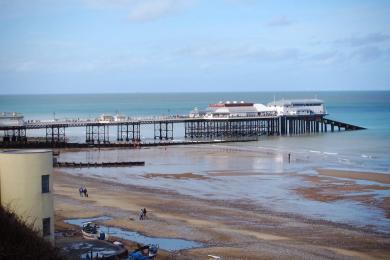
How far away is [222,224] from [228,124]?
56.0 meters

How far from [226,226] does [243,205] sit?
5602 mm

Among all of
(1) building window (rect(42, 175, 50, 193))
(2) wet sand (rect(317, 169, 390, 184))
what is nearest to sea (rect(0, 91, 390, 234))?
(2) wet sand (rect(317, 169, 390, 184))

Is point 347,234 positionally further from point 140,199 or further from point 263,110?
point 263,110

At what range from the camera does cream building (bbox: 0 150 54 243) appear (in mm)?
17641

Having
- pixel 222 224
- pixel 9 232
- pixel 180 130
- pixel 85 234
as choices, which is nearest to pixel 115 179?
pixel 222 224

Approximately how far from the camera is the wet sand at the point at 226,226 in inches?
893

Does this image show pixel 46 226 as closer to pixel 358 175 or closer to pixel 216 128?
pixel 358 175

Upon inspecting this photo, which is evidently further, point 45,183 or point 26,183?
point 45,183

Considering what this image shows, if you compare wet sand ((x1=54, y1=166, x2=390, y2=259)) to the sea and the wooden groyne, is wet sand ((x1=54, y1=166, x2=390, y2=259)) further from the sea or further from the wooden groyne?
the wooden groyne

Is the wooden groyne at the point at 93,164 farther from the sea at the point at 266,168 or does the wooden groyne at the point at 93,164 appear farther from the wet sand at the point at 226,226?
the wet sand at the point at 226,226

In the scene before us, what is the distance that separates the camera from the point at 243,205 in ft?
106

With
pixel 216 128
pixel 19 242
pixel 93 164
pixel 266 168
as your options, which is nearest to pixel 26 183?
pixel 19 242

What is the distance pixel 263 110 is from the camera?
84812 millimetres

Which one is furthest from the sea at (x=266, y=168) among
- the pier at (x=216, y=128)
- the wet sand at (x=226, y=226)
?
the pier at (x=216, y=128)
